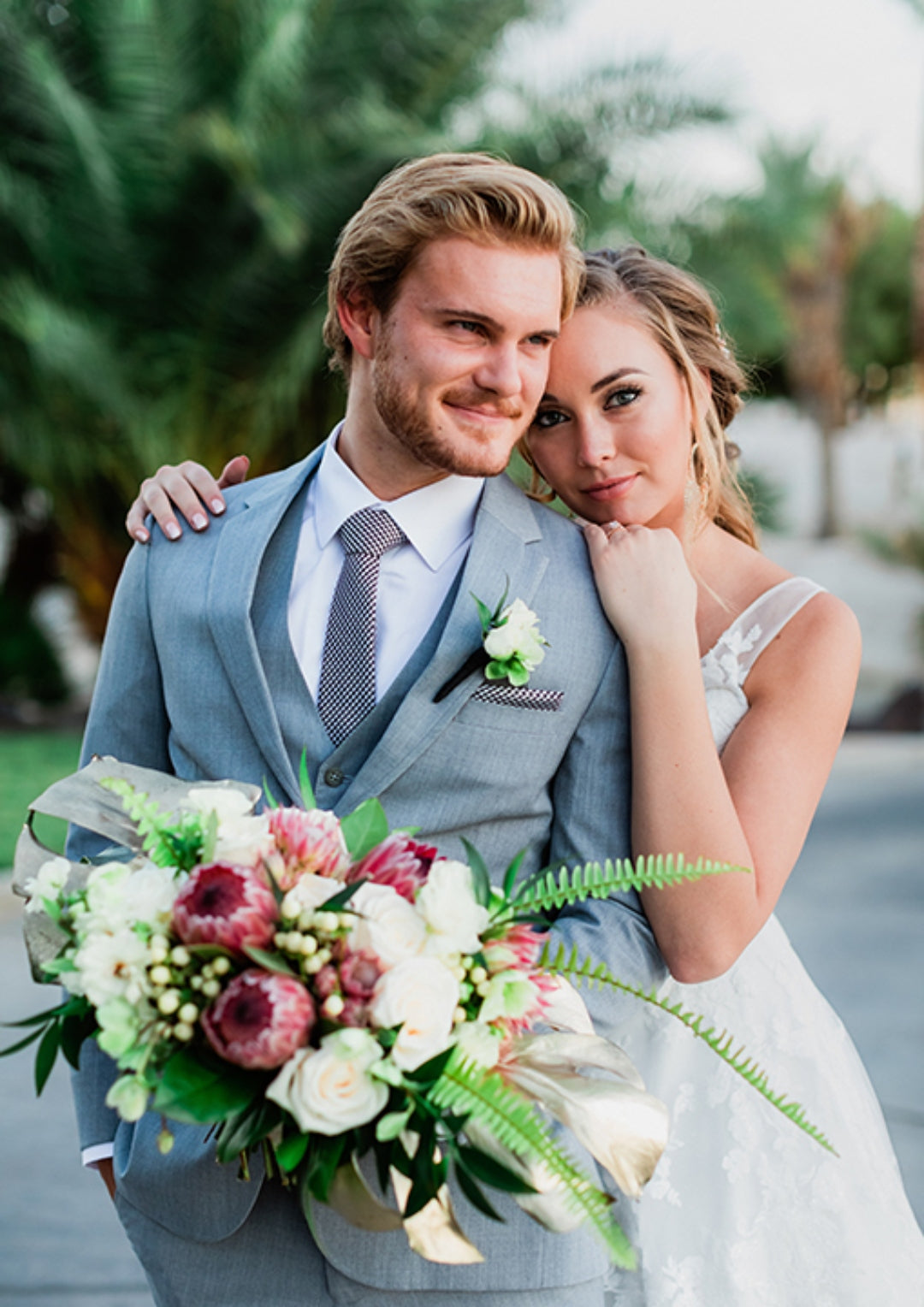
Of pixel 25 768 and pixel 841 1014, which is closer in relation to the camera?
pixel 841 1014

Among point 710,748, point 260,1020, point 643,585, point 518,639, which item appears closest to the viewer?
point 260,1020

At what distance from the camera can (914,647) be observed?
1582 centimetres

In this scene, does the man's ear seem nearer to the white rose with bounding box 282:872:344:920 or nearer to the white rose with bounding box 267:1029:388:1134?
the white rose with bounding box 282:872:344:920

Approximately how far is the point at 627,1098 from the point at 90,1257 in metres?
2.92

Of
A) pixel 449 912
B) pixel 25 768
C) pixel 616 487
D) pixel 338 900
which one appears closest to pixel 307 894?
pixel 338 900

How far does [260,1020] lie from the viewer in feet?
4.38

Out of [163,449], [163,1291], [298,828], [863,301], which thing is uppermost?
[298,828]

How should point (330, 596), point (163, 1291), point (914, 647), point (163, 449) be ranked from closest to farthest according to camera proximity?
point (163, 1291) → point (330, 596) → point (163, 449) → point (914, 647)

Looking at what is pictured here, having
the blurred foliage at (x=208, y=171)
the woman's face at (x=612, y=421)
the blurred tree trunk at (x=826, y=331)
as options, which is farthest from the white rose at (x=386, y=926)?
the blurred tree trunk at (x=826, y=331)

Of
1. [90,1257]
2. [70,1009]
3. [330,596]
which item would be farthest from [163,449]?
[70,1009]

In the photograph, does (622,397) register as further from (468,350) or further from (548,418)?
(468,350)

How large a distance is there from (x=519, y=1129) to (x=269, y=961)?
0.30 metres

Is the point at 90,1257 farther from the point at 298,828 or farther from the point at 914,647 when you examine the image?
the point at 914,647

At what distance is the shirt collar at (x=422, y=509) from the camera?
87.4 inches
